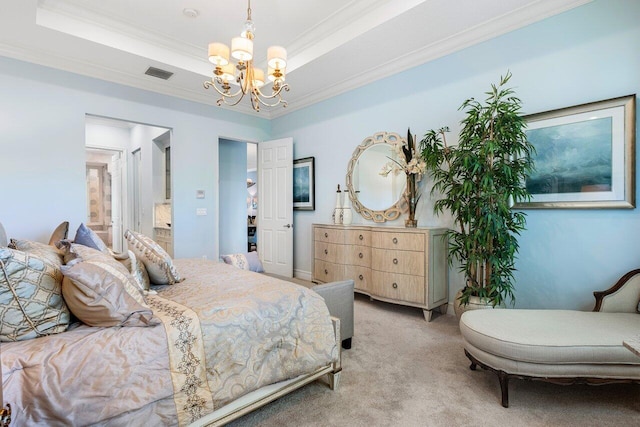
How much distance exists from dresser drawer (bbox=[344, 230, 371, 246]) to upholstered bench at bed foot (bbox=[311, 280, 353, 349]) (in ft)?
4.10

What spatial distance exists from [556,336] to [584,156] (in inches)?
63.7

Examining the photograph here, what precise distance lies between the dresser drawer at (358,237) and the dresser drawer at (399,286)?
37 cm

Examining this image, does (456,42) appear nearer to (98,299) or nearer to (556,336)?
(556,336)

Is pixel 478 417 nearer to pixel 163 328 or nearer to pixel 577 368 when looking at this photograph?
pixel 577 368

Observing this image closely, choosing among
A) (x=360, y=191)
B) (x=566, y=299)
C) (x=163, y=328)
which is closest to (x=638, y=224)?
(x=566, y=299)

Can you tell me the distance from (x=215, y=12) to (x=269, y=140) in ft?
8.71

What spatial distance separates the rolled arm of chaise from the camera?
87.8 inches

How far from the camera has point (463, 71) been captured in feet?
11.0

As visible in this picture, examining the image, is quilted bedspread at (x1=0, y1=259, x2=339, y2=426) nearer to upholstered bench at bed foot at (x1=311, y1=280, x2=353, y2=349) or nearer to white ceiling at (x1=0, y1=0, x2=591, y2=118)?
upholstered bench at bed foot at (x1=311, y1=280, x2=353, y2=349)

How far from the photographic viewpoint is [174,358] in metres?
1.38

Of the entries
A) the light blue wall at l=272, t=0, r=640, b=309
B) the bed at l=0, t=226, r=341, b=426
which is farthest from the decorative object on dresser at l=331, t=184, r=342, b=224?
the bed at l=0, t=226, r=341, b=426

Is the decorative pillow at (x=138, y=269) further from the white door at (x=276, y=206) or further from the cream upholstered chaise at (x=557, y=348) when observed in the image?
the white door at (x=276, y=206)

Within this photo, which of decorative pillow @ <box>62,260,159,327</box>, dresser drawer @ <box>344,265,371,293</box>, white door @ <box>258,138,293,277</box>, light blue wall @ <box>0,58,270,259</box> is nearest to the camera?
decorative pillow @ <box>62,260,159,327</box>

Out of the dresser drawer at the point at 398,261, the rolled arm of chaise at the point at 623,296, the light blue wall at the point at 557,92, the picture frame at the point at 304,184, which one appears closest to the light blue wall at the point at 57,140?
the picture frame at the point at 304,184
